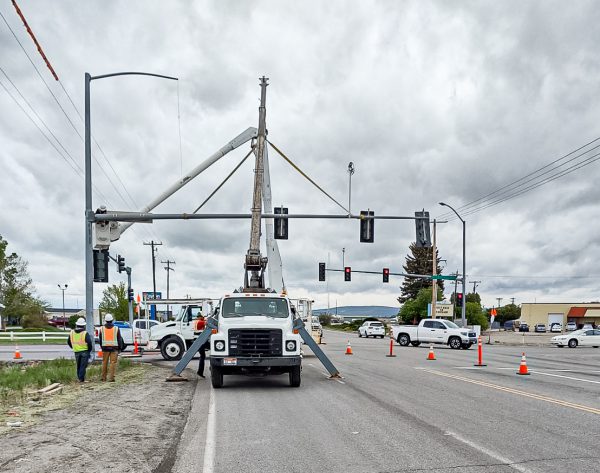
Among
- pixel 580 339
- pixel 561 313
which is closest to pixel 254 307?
pixel 580 339

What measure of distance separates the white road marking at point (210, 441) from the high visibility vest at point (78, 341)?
230 inches

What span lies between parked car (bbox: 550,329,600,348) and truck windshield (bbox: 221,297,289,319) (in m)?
34.1

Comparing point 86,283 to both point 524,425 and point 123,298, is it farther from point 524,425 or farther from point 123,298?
point 123,298

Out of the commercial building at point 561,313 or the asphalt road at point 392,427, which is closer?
the asphalt road at point 392,427

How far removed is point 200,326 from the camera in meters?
22.3

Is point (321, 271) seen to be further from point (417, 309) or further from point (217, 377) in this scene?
point (417, 309)

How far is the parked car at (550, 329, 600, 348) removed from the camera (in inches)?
1768

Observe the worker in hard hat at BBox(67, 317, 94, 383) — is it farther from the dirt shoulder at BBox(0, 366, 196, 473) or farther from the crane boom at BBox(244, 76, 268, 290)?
the crane boom at BBox(244, 76, 268, 290)

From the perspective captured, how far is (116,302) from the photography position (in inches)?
2896

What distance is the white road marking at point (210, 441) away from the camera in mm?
7391

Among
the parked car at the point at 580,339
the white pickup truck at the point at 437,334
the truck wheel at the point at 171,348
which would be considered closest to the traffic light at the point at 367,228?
the truck wheel at the point at 171,348

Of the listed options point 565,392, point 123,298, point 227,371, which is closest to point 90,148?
point 227,371

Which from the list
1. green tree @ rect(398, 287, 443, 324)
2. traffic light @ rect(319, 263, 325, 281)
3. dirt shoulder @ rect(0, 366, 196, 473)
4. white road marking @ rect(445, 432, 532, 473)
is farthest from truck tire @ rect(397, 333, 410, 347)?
green tree @ rect(398, 287, 443, 324)

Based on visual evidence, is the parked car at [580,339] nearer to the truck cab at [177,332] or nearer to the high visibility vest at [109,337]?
the truck cab at [177,332]
